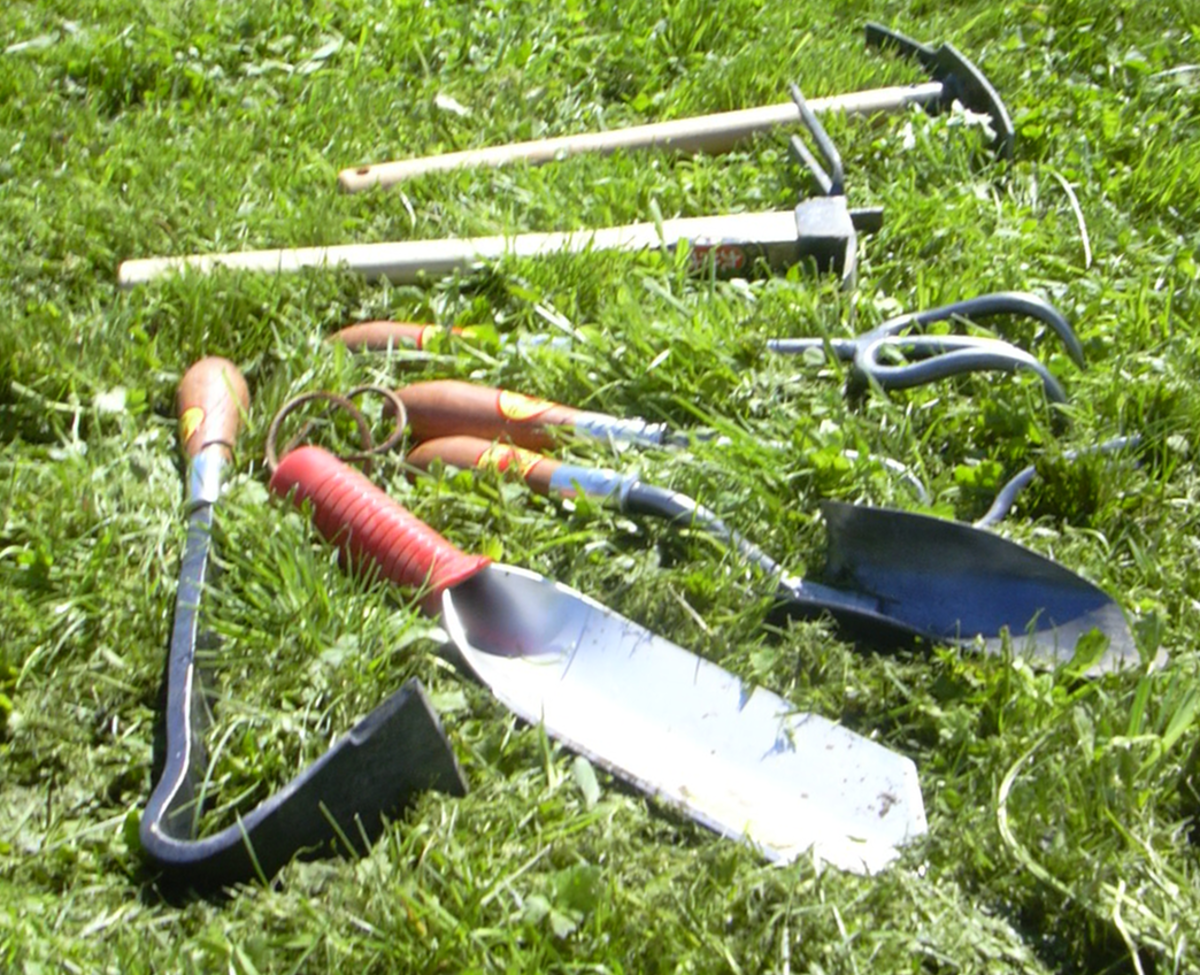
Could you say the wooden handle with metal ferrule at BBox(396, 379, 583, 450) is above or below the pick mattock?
below

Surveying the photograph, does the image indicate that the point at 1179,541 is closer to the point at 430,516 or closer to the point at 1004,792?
the point at 1004,792

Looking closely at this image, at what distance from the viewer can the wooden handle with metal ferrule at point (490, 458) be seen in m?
2.49

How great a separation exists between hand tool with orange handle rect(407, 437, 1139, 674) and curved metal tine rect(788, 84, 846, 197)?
1.24 meters

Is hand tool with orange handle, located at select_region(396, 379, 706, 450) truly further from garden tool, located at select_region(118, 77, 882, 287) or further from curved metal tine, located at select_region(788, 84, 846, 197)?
curved metal tine, located at select_region(788, 84, 846, 197)

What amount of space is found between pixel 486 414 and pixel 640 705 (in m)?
0.74

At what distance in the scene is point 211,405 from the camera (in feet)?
8.39

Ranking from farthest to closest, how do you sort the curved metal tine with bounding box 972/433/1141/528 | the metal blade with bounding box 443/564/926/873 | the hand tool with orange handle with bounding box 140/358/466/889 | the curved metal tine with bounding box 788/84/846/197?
1. the curved metal tine with bounding box 788/84/846/197
2. the curved metal tine with bounding box 972/433/1141/528
3. the metal blade with bounding box 443/564/926/873
4. the hand tool with orange handle with bounding box 140/358/466/889

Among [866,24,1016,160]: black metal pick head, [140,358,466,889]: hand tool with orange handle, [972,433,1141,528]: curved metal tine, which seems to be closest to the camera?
[140,358,466,889]: hand tool with orange handle

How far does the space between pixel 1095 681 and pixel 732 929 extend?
75 centimetres

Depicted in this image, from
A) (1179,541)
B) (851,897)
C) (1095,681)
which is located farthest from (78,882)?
(1179,541)

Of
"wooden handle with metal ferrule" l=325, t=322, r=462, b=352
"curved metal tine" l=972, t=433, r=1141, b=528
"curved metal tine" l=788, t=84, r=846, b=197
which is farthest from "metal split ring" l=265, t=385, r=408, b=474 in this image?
"curved metal tine" l=788, t=84, r=846, b=197

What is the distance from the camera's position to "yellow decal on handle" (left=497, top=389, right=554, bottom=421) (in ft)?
8.52

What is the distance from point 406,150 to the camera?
3604 mm

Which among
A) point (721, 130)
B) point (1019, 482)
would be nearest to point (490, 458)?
point (1019, 482)
